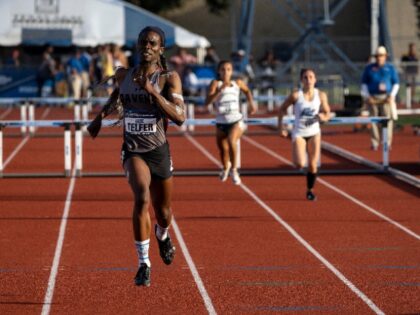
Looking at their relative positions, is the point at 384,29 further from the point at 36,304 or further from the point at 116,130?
the point at 36,304

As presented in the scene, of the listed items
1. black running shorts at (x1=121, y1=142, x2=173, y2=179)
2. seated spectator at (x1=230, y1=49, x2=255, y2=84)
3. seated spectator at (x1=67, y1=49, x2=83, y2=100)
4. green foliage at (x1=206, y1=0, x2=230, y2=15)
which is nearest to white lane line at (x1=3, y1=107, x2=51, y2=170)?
seated spectator at (x1=67, y1=49, x2=83, y2=100)

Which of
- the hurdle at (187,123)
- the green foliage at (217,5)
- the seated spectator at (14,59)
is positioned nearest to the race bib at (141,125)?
the hurdle at (187,123)

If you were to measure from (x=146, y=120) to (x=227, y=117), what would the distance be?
8.87 metres

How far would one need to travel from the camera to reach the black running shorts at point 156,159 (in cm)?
1048

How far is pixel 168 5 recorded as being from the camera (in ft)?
190

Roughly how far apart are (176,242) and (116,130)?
66.4 feet

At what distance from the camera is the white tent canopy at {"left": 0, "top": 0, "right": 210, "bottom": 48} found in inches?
1789

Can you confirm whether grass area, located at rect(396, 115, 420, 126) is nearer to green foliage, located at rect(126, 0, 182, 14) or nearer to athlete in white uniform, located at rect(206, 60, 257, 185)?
athlete in white uniform, located at rect(206, 60, 257, 185)

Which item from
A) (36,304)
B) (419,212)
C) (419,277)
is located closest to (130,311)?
(36,304)

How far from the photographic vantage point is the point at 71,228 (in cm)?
1499

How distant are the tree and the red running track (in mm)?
36169

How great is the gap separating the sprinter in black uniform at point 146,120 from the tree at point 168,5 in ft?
152

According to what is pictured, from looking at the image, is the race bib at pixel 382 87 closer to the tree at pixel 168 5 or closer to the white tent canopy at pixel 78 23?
the white tent canopy at pixel 78 23

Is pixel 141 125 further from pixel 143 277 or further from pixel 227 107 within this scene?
pixel 227 107
